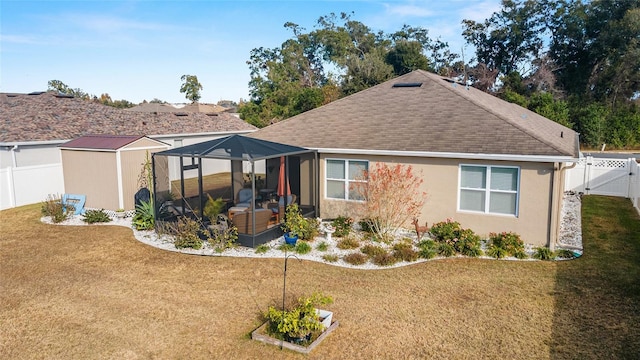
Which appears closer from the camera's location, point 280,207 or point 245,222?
point 245,222

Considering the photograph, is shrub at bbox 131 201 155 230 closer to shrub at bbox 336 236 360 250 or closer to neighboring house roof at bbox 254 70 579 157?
neighboring house roof at bbox 254 70 579 157

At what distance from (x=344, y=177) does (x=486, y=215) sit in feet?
14.8

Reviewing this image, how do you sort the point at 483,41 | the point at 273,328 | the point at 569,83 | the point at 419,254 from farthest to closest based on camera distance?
the point at 483,41 < the point at 569,83 < the point at 419,254 < the point at 273,328

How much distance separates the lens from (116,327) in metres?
7.21

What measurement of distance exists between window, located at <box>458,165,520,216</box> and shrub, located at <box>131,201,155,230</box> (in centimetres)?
941

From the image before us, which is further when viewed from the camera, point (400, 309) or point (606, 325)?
point (400, 309)

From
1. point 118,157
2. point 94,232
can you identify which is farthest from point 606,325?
point 118,157

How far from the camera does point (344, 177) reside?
46.1 ft

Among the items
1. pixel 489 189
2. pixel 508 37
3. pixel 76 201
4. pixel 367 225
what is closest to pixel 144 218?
pixel 76 201

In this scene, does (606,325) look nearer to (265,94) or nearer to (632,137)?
(632,137)

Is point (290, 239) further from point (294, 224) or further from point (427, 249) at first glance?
point (427, 249)

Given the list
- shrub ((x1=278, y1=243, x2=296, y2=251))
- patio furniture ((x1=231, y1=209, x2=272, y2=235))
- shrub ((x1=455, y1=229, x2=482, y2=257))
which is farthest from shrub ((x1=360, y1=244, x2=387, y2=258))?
patio furniture ((x1=231, y1=209, x2=272, y2=235))

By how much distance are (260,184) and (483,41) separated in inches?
1574

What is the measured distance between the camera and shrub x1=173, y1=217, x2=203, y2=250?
11484 millimetres
